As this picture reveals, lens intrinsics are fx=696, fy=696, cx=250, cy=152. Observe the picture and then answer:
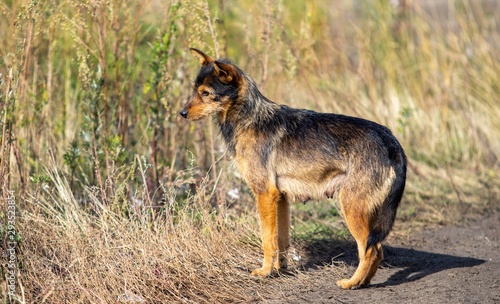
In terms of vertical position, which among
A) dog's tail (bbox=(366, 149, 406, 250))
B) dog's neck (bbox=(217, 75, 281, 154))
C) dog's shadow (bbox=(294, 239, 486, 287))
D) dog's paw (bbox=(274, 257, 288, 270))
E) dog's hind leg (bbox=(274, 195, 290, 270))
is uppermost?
dog's neck (bbox=(217, 75, 281, 154))

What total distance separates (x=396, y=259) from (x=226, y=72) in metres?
2.34

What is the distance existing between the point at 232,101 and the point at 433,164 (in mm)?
4631

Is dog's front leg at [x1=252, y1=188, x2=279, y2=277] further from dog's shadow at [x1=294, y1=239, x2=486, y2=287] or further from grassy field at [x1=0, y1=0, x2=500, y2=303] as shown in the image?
dog's shadow at [x1=294, y1=239, x2=486, y2=287]

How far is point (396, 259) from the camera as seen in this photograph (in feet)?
20.8

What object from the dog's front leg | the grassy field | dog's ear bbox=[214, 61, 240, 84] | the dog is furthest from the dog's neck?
the dog's front leg

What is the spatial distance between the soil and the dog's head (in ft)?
4.95

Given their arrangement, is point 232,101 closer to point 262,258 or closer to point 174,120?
point 262,258

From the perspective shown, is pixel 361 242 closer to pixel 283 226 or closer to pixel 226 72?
pixel 283 226

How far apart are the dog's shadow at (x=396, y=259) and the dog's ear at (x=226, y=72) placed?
68.6 inches

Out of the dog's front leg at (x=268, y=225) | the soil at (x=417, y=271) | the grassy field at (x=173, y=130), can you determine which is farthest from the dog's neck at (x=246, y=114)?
the soil at (x=417, y=271)

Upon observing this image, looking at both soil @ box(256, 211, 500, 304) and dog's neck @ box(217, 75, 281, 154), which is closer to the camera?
soil @ box(256, 211, 500, 304)

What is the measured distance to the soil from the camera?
523cm

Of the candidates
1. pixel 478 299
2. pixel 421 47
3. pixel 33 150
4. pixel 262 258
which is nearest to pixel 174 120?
pixel 33 150

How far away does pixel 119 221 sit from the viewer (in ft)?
18.3
